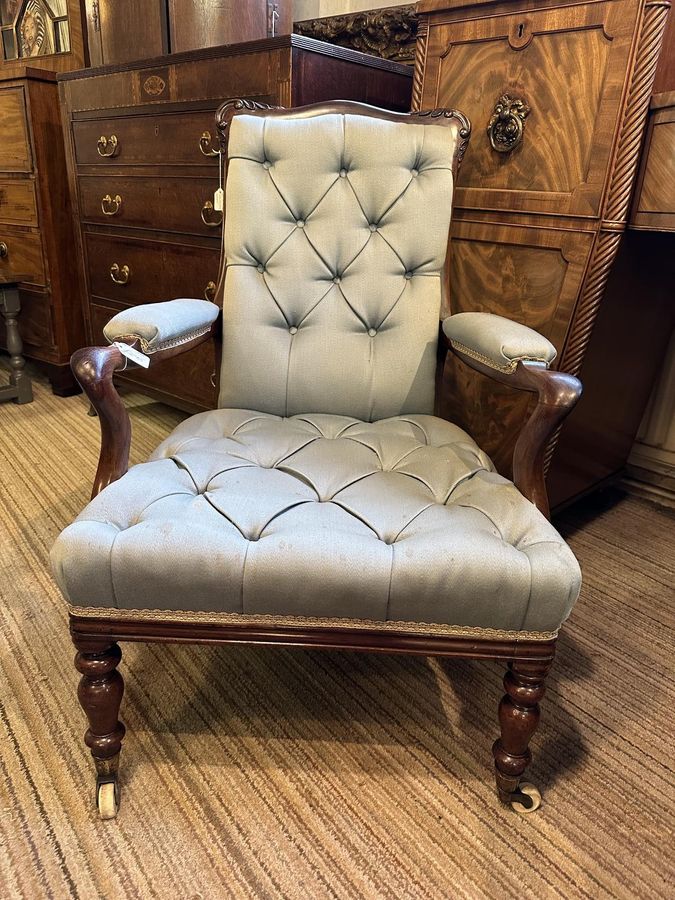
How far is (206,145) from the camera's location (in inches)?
68.7

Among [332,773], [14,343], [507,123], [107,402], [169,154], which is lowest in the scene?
[332,773]

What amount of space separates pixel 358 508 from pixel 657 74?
1038mm

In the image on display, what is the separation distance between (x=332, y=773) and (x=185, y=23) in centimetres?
242

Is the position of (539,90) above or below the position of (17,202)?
above

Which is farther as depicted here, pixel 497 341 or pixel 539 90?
pixel 539 90

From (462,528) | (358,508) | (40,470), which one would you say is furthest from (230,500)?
(40,470)

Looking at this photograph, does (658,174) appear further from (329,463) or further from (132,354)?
(132,354)

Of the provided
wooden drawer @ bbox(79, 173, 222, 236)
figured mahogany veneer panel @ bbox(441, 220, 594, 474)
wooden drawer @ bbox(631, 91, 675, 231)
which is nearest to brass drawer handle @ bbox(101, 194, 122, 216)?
wooden drawer @ bbox(79, 173, 222, 236)

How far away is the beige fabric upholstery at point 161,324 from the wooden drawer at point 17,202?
1.61 m

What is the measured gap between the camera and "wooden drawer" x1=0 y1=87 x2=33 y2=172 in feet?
7.51

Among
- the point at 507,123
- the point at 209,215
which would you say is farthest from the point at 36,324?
the point at 507,123

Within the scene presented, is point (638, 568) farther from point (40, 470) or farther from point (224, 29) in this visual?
point (224, 29)

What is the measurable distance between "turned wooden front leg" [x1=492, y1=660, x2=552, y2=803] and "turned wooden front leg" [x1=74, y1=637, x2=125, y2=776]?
532 mm

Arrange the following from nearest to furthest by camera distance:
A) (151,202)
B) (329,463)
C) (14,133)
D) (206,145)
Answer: (329,463) < (206,145) < (151,202) < (14,133)
